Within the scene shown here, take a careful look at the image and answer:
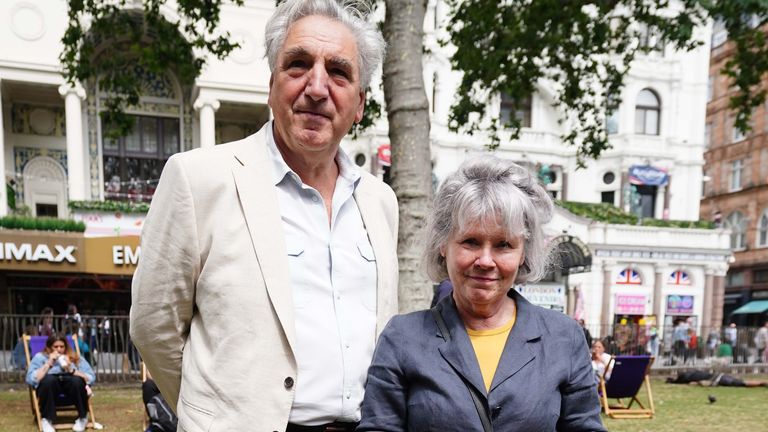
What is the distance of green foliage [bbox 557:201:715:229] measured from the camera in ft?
75.8

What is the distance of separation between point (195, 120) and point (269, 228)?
19958mm

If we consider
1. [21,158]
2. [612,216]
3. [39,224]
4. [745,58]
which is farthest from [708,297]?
[21,158]

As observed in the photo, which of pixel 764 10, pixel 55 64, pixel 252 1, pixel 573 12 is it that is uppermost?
pixel 252 1

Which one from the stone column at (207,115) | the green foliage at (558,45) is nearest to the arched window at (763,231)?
the green foliage at (558,45)

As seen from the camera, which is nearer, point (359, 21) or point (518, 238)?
point (518, 238)

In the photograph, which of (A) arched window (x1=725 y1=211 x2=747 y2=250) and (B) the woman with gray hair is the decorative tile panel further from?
(A) arched window (x1=725 y1=211 x2=747 y2=250)

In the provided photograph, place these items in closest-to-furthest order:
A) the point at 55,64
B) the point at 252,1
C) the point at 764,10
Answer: the point at 764,10
the point at 55,64
the point at 252,1

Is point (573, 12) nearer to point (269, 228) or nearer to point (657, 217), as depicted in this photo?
point (269, 228)

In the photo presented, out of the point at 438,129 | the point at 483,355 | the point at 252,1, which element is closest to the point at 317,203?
the point at 483,355

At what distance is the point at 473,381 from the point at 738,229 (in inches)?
1566

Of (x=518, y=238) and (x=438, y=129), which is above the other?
(x=438, y=129)

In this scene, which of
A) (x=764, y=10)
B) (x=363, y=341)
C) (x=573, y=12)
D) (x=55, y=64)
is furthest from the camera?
(x=55, y=64)

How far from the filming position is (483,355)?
168 cm

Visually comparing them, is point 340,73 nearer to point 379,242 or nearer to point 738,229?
point 379,242
